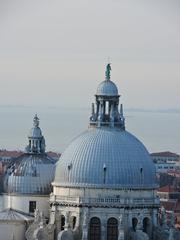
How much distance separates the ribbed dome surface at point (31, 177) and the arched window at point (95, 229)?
13.8ft

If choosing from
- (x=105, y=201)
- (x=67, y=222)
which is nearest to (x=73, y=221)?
(x=67, y=222)

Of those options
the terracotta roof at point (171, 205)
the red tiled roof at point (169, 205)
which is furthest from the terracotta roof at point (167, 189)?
the red tiled roof at point (169, 205)

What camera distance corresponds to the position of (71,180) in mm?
86000

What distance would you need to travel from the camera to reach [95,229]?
280 feet

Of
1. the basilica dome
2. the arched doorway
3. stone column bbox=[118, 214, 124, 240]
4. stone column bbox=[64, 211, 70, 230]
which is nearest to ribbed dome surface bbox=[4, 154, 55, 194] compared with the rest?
the basilica dome

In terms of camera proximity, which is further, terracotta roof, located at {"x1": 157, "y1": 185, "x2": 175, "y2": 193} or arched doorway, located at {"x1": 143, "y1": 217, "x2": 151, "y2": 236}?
terracotta roof, located at {"x1": 157, "y1": 185, "x2": 175, "y2": 193}

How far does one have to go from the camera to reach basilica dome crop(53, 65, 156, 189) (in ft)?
281

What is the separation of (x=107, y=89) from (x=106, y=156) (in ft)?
11.4

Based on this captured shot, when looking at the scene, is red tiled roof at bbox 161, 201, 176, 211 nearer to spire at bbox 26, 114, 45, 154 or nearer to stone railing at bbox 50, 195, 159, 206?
spire at bbox 26, 114, 45, 154

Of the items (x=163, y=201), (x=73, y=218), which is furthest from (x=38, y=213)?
(x=163, y=201)

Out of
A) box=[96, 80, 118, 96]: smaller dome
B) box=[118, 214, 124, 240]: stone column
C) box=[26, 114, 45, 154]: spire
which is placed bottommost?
box=[118, 214, 124, 240]: stone column

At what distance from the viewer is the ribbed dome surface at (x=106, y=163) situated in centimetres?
8562

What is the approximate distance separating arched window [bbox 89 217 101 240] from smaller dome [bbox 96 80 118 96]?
241 inches

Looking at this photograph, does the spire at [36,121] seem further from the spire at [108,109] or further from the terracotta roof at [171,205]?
the terracotta roof at [171,205]
